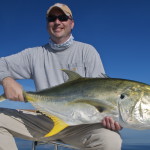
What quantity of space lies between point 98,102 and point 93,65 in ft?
4.15

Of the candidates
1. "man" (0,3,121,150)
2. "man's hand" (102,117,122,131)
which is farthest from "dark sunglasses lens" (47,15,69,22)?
"man's hand" (102,117,122,131)

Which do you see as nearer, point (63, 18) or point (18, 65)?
point (18, 65)

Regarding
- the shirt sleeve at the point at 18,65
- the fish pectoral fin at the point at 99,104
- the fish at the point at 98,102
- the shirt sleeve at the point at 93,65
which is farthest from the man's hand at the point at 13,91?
the shirt sleeve at the point at 93,65

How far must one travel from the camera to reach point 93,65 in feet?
14.8

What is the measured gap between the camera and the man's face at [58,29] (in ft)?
15.8

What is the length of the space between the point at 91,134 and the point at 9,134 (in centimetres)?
113

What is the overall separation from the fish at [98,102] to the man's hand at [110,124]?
0.17 ft

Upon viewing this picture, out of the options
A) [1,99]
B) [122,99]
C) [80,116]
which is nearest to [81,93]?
[80,116]

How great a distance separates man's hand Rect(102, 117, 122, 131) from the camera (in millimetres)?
3321

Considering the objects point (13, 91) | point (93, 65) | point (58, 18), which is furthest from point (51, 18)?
point (13, 91)

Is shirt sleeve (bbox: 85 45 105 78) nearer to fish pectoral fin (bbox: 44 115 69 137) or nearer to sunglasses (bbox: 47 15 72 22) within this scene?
sunglasses (bbox: 47 15 72 22)

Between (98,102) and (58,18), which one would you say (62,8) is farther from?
(98,102)

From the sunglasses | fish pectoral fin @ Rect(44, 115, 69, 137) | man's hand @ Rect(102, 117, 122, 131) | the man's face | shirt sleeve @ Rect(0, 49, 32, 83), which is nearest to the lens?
man's hand @ Rect(102, 117, 122, 131)

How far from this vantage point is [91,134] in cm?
382
